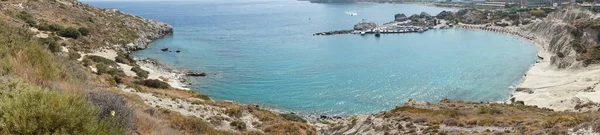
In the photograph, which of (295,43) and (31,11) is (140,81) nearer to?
(31,11)

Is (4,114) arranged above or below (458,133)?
above

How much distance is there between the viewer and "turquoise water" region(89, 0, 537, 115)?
50875 millimetres

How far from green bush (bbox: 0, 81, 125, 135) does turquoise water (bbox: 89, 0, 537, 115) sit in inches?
1377

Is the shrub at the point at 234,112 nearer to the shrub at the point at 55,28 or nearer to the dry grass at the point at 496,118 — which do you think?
the dry grass at the point at 496,118

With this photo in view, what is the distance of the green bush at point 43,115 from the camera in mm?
9539

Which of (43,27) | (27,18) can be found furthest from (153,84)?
(27,18)

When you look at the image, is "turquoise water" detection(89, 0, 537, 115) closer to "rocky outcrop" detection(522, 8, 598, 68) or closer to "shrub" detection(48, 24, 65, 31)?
"rocky outcrop" detection(522, 8, 598, 68)

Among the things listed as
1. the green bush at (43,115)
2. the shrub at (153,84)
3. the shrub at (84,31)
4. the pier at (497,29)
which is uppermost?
the green bush at (43,115)

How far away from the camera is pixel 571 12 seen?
106938mm

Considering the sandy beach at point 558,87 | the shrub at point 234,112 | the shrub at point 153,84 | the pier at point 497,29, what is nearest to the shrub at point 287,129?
the shrub at point 234,112

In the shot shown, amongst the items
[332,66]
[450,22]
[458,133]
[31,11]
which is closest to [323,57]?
[332,66]

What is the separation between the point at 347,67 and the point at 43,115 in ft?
204

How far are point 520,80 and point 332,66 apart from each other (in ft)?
89.0

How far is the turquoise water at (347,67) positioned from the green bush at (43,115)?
35.0 m
